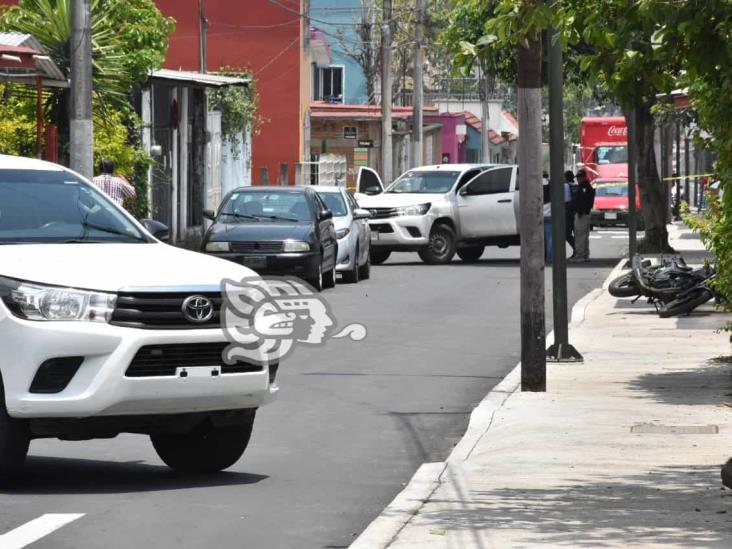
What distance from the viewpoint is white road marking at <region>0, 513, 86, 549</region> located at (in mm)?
8461

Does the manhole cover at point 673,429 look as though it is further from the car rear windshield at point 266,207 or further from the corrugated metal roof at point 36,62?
the car rear windshield at point 266,207

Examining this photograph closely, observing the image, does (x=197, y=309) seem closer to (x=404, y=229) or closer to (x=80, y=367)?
(x=80, y=367)

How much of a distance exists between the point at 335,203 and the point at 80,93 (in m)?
8.14

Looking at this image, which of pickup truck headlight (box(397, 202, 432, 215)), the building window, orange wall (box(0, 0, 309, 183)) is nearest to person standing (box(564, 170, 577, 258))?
pickup truck headlight (box(397, 202, 432, 215))

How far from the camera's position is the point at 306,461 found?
1145 centimetres

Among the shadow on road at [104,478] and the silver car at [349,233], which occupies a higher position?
the silver car at [349,233]

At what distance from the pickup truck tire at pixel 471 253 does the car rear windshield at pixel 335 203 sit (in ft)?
22.0

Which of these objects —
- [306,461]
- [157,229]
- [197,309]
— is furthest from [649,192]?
[197,309]

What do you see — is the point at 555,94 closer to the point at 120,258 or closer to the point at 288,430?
the point at 288,430

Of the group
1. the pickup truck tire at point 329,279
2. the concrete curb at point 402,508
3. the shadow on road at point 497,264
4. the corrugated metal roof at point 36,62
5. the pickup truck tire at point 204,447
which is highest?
the corrugated metal roof at point 36,62

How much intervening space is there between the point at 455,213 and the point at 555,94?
18912 millimetres

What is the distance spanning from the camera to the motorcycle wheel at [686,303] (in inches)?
893

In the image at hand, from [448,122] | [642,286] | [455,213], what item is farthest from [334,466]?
[448,122]

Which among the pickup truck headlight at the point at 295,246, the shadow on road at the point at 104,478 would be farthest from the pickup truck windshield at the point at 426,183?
the shadow on road at the point at 104,478
